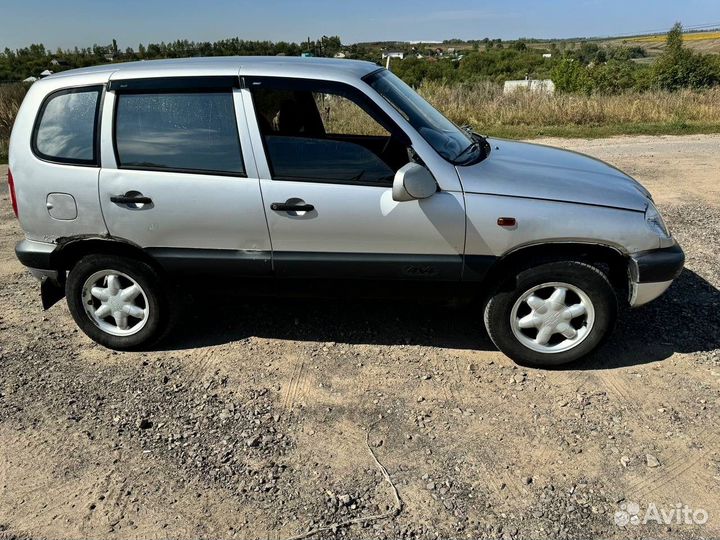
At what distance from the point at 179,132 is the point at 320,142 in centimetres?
91

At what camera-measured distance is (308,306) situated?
4.80 m

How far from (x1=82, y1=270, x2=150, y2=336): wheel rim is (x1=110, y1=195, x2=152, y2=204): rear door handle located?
54cm

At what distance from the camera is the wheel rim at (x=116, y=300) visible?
13.4ft

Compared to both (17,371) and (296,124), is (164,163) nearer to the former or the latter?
(296,124)

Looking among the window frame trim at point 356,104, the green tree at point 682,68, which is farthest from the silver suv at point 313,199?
the green tree at point 682,68

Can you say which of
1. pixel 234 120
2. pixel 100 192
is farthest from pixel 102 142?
pixel 234 120

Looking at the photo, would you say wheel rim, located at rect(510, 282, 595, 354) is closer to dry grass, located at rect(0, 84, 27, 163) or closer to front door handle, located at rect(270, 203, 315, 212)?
front door handle, located at rect(270, 203, 315, 212)

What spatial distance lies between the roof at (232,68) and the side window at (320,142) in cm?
9

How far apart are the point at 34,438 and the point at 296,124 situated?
8.04 feet

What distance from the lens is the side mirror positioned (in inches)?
134

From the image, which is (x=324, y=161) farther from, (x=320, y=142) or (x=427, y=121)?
(x=427, y=121)

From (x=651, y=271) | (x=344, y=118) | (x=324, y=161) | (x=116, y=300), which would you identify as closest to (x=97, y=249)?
(x=116, y=300)

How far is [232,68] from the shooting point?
12.4 ft

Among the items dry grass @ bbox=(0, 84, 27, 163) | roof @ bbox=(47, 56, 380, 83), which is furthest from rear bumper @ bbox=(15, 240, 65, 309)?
dry grass @ bbox=(0, 84, 27, 163)
